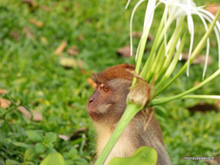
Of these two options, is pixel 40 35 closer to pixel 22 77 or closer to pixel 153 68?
pixel 22 77

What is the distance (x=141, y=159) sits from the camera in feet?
5.58

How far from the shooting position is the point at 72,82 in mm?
4805

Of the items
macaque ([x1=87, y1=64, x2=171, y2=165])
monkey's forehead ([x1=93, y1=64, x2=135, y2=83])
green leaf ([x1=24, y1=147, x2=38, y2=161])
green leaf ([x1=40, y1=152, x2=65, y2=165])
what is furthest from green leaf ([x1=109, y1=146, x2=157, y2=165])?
green leaf ([x1=24, y1=147, x2=38, y2=161])

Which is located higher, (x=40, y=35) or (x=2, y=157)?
(x=40, y=35)

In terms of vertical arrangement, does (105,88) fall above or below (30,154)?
above

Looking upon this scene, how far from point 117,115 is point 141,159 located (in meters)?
1.01

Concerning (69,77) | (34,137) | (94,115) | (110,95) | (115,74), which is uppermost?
(115,74)

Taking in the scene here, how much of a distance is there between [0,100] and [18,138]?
553 millimetres

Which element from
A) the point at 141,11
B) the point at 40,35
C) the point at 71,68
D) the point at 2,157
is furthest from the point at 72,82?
the point at 141,11

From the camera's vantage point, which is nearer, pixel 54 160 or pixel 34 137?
pixel 54 160

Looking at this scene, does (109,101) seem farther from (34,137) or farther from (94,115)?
(34,137)

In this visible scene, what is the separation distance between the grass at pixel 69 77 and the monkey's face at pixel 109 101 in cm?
46

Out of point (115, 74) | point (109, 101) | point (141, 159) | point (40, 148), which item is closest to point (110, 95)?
point (109, 101)

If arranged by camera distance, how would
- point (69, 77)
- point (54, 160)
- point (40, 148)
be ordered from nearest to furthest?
point (54, 160)
point (40, 148)
point (69, 77)
